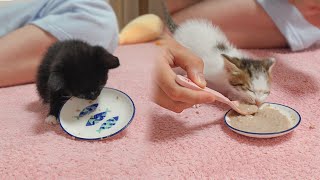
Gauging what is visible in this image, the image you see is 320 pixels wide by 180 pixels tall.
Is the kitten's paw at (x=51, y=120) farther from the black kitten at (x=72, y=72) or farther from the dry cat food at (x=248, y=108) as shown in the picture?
the dry cat food at (x=248, y=108)

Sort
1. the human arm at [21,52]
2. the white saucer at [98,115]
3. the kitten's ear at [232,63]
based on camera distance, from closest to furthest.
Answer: the white saucer at [98,115] → the kitten's ear at [232,63] → the human arm at [21,52]

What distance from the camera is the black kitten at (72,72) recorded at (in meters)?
0.78

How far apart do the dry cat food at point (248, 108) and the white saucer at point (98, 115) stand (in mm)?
237

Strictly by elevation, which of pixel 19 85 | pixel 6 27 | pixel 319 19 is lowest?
pixel 19 85

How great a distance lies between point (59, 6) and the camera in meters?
1.12

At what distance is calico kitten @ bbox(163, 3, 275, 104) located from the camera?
887 mm

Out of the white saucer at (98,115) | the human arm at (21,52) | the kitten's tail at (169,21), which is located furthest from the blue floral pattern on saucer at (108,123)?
the kitten's tail at (169,21)

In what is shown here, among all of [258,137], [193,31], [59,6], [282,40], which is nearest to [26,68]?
[59,6]

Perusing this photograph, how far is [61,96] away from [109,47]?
0.42 m

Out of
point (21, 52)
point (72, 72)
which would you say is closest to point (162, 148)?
point (72, 72)

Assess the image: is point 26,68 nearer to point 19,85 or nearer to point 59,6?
point 19,85

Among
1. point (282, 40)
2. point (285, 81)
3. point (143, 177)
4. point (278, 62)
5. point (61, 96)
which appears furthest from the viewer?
point (282, 40)

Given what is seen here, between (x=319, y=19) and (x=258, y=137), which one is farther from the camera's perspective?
(x=319, y=19)

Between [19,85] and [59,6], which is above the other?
[59,6]
